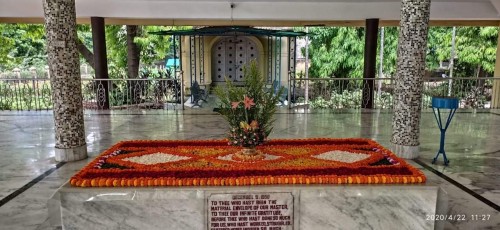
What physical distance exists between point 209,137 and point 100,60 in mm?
4594

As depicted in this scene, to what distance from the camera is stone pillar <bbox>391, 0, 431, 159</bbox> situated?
462 cm

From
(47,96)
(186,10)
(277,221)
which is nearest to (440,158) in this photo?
(277,221)

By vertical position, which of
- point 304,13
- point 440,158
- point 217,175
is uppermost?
point 304,13

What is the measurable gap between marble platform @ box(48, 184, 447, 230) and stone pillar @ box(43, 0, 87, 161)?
2177mm

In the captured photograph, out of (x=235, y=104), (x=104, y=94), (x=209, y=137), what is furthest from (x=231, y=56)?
(x=235, y=104)

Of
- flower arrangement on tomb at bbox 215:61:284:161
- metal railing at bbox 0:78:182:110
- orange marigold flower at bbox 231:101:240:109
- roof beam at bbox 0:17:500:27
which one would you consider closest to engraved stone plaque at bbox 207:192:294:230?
flower arrangement on tomb at bbox 215:61:284:161

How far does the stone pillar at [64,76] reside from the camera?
459 cm

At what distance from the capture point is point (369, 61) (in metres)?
9.70

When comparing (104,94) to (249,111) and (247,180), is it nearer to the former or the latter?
(249,111)

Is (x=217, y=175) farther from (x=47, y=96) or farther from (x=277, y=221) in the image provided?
(x=47, y=96)

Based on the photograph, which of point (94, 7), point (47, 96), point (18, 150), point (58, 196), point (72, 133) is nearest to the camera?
point (58, 196)

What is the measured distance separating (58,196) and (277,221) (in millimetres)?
1575

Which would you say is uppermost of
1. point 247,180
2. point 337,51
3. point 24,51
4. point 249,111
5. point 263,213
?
point 24,51

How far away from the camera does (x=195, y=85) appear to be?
33.4 feet
